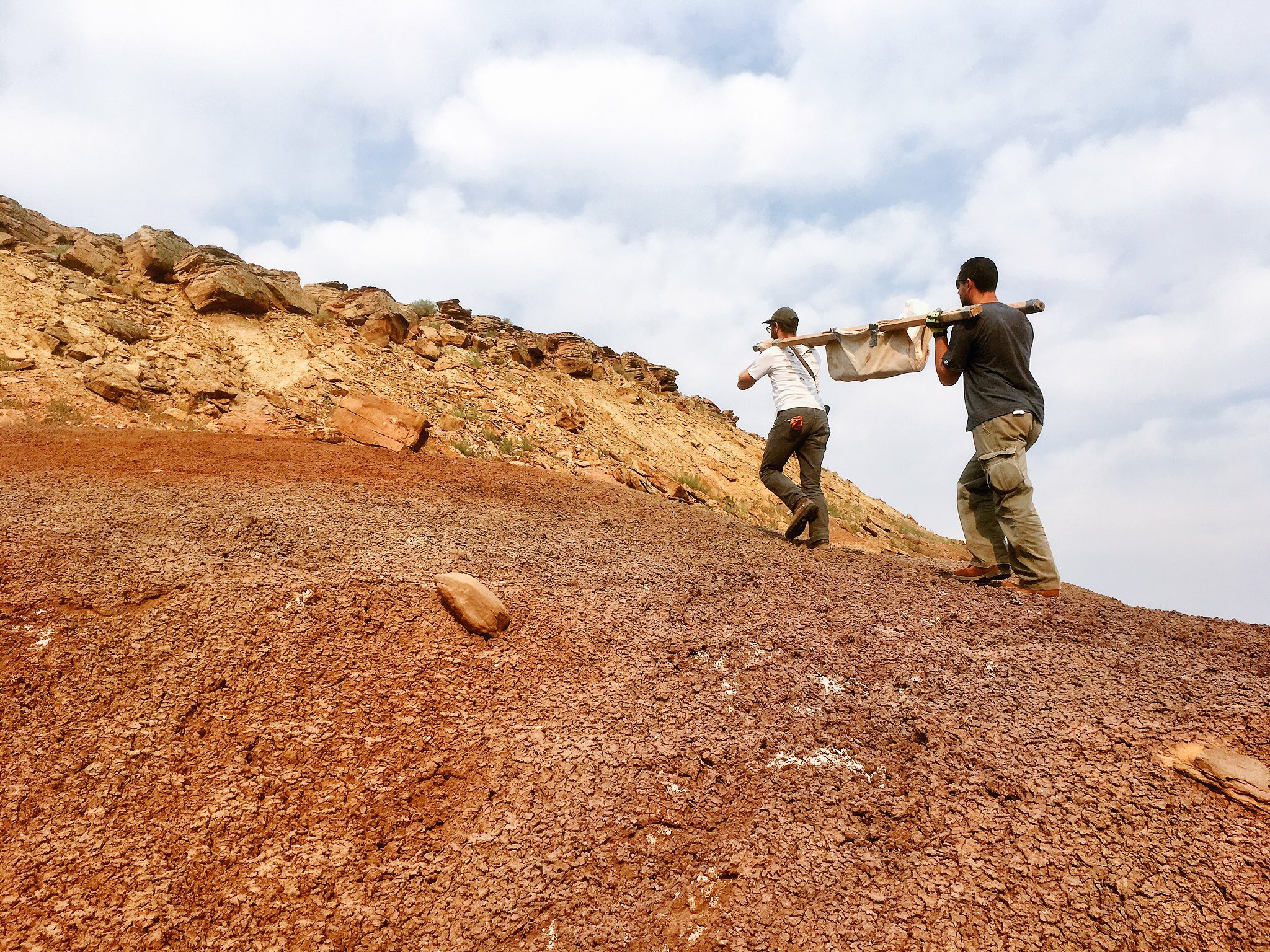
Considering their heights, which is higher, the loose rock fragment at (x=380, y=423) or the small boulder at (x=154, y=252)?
the small boulder at (x=154, y=252)

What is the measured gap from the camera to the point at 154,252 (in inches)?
405

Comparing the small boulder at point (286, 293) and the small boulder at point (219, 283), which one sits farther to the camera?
the small boulder at point (286, 293)

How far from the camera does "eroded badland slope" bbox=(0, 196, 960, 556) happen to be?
25.7 ft

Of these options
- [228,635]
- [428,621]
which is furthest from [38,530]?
[428,621]

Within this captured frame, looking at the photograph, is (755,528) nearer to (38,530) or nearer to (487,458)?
(487,458)

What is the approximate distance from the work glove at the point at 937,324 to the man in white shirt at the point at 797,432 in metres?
1.01

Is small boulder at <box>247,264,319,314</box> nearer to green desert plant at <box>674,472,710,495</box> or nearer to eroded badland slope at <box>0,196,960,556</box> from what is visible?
eroded badland slope at <box>0,196,960,556</box>

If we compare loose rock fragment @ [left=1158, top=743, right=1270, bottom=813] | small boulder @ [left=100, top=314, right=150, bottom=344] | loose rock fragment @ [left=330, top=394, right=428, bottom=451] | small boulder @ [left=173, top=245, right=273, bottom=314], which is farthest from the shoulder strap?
small boulder @ [left=173, top=245, right=273, bottom=314]

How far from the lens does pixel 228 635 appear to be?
2.80 m

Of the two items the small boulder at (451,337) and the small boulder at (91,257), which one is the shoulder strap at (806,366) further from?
the small boulder at (91,257)

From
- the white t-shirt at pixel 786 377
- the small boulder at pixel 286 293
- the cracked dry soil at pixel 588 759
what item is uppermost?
the small boulder at pixel 286 293

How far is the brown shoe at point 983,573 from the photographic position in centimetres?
434

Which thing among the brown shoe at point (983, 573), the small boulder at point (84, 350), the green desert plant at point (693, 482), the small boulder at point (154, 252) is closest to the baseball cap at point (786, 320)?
the brown shoe at point (983, 573)

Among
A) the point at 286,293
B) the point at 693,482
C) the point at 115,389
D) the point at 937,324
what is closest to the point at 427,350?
the point at 286,293
